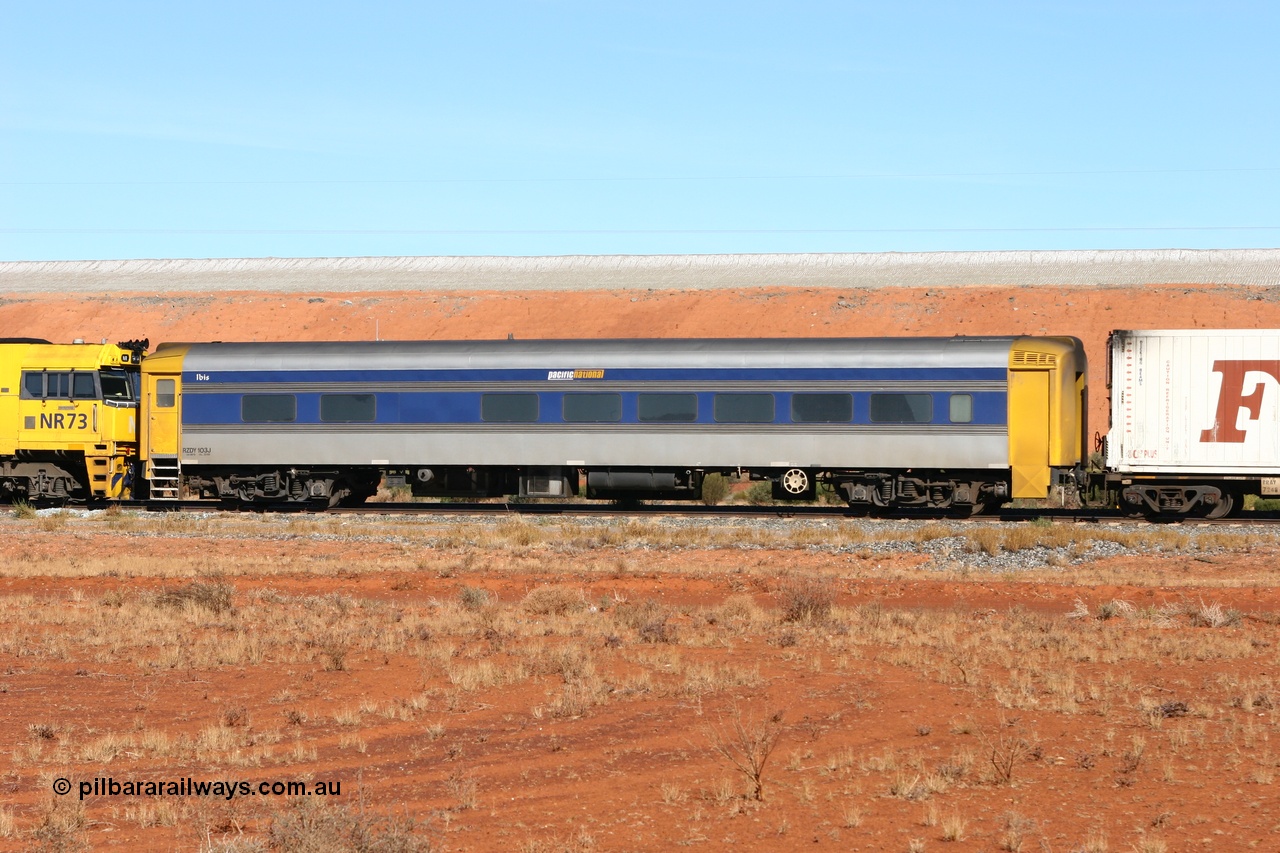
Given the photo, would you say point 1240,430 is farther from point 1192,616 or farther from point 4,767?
point 4,767

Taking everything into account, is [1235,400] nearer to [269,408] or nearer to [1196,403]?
[1196,403]

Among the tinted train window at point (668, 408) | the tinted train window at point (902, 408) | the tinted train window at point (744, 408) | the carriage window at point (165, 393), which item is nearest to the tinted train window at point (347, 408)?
the carriage window at point (165, 393)

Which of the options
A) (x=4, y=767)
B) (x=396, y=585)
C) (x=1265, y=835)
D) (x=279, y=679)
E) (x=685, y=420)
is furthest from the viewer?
(x=685, y=420)

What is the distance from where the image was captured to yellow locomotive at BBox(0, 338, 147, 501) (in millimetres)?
29453

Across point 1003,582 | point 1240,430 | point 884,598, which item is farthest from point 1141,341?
point 884,598

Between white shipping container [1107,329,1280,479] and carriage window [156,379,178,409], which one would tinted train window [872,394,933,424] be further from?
carriage window [156,379,178,409]

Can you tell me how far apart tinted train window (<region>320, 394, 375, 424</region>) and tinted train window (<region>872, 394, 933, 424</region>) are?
10632 mm

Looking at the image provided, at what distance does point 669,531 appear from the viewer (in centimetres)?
2419

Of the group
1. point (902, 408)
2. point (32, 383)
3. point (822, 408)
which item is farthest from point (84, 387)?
point (902, 408)

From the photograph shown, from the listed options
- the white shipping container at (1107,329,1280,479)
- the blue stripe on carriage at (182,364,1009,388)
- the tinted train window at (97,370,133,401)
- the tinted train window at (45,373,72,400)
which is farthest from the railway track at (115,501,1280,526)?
the tinted train window at (45,373,72,400)

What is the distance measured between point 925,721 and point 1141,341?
16502 millimetres

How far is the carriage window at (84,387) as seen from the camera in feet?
96.5

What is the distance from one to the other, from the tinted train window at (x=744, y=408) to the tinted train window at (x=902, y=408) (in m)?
2.13

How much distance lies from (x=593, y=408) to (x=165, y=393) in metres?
9.76
